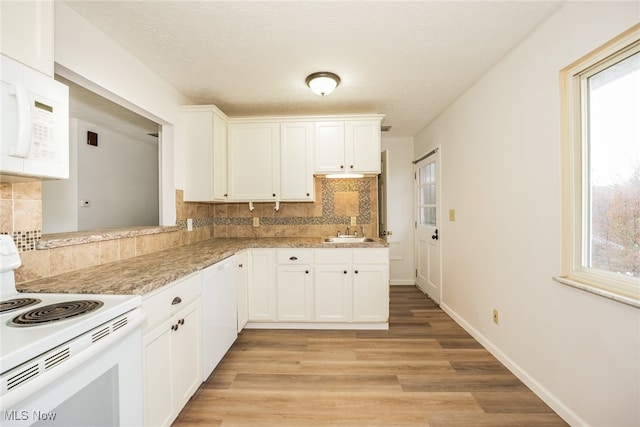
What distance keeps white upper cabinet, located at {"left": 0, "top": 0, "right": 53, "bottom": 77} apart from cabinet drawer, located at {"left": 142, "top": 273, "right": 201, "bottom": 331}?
1.15 metres

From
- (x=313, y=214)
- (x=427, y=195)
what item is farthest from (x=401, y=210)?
(x=313, y=214)

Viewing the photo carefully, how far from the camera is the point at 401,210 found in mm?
4410

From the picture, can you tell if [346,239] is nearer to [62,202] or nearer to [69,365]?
[69,365]

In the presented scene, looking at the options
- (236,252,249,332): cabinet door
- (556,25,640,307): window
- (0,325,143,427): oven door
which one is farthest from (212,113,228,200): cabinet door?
(556,25,640,307): window

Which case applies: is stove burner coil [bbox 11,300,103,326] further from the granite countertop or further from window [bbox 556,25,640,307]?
window [bbox 556,25,640,307]

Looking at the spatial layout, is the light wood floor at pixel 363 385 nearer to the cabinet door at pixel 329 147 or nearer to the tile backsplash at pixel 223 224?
the tile backsplash at pixel 223 224

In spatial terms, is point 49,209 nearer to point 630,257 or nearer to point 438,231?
point 438,231

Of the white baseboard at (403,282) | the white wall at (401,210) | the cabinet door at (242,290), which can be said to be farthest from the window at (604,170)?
the white baseboard at (403,282)

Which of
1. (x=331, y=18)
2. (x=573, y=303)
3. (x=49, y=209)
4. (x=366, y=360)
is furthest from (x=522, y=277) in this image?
(x=49, y=209)

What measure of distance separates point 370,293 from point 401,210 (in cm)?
200

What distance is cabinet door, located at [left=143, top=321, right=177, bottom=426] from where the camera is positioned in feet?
4.28

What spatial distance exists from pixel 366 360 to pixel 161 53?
9.56 ft

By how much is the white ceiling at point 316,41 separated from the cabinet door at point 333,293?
1.82m

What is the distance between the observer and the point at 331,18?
1.69 meters
